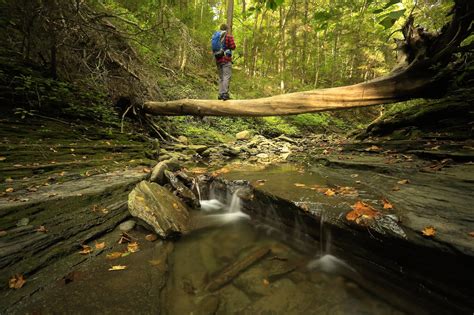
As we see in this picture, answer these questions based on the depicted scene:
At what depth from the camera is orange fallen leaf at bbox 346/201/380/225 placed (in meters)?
2.88

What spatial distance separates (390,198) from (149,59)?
7.76 meters

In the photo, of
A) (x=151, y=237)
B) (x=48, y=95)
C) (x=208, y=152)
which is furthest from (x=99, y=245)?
(x=208, y=152)

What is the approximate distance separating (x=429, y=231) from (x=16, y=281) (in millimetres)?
3901

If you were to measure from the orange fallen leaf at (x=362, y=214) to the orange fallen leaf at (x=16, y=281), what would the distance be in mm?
3410

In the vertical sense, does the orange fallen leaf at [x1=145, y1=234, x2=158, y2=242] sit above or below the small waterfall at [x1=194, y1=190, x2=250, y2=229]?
above

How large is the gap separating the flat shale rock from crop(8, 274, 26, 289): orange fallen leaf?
1477 mm

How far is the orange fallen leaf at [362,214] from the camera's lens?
9.46ft

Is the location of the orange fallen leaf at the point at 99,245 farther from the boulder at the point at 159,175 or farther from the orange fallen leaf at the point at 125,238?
the boulder at the point at 159,175

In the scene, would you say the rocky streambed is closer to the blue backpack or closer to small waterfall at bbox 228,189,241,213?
small waterfall at bbox 228,189,241,213

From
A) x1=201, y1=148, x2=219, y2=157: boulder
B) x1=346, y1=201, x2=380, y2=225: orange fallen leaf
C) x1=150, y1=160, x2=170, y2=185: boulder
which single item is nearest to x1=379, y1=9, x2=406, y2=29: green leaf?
x1=346, y1=201, x2=380, y2=225: orange fallen leaf

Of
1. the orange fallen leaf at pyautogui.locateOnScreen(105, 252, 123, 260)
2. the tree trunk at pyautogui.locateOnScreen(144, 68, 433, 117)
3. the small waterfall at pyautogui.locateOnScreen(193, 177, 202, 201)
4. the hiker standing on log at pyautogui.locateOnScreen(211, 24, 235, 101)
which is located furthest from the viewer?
the hiker standing on log at pyautogui.locateOnScreen(211, 24, 235, 101)

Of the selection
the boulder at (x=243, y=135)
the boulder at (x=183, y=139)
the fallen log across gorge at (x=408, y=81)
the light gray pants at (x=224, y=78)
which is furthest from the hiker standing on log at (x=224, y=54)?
the boulder at (x=243, y=135)

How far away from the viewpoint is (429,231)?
2.42m

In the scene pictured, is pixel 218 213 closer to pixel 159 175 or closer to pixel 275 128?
pixel 159 175
